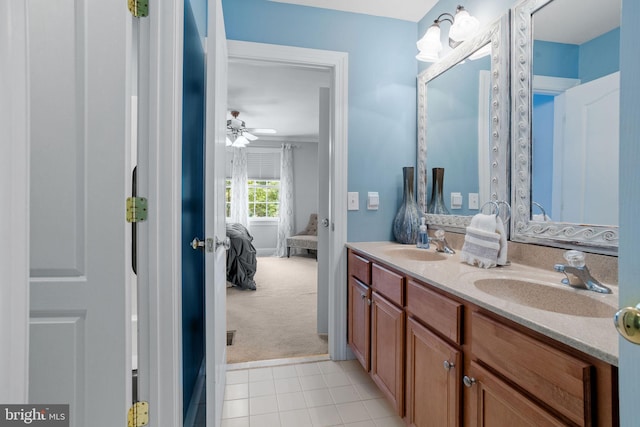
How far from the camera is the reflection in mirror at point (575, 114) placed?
113 cm

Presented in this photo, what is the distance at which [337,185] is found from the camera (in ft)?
7.39

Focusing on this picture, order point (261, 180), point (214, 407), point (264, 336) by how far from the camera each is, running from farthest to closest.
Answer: point (261, 180), point (264, 336), point (214, 407)

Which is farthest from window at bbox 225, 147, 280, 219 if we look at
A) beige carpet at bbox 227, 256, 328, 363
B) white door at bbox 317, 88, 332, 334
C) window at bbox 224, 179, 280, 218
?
white door at bbox 317, 88, 332, 334

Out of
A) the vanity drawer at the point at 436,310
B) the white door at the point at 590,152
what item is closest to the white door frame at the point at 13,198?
the vanity drawer at the point at 436,310

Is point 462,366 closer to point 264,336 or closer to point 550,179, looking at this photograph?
point 550,179

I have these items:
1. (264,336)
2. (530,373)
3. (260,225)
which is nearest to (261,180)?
(260,225)

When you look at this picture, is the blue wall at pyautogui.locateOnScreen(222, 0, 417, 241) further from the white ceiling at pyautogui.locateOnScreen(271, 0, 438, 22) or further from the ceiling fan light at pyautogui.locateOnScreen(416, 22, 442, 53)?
the ceiling fan light at pyautogui.locateOnScreen(416, 22, 442, 53)

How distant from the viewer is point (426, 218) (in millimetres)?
2252

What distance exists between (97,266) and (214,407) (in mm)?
756

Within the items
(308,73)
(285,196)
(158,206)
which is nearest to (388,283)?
(158,206)

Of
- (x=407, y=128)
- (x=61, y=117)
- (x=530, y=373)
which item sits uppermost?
(x=407, y=128)

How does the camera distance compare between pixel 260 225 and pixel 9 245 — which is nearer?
pixel 9 245

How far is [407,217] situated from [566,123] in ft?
3.60

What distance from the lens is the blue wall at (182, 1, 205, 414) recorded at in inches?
58.9
